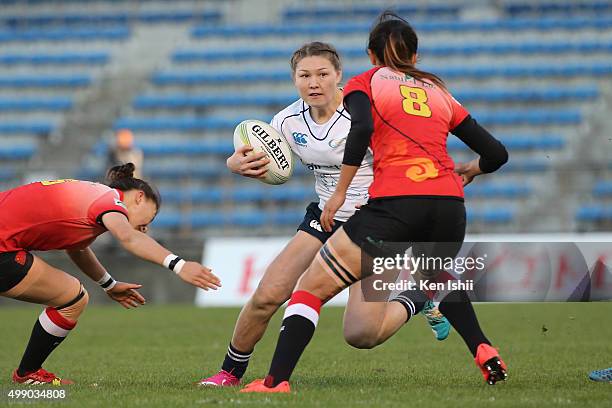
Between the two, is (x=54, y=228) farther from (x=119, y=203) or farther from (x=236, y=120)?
(x=236, y=120)

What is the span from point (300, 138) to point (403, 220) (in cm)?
141

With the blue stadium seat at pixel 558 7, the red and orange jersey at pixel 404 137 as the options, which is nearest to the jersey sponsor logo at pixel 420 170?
the red and orange jersey at pixel 404 137

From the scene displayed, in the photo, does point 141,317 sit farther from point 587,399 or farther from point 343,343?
point 587,399

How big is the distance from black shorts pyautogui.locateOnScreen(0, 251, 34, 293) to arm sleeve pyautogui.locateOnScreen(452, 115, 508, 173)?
2.64 meters

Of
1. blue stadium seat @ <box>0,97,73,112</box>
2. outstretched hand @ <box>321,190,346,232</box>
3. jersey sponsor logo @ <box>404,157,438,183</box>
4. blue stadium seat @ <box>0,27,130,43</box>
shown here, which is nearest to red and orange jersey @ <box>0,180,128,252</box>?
outstretched hand @ <box>321,190,346,232</box>

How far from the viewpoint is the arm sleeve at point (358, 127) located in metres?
5.05

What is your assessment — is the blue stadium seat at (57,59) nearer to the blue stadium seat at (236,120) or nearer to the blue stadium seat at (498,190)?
the blue stadium seat at (236,120)

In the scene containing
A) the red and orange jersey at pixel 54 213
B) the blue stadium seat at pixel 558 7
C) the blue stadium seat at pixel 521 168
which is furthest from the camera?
the blue stadium seat at pixel 558 7

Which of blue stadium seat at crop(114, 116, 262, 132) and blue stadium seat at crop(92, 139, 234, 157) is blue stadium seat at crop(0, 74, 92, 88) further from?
blue stadium seat at crop(92, 139, 234, 157)

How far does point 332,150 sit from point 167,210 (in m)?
10.7

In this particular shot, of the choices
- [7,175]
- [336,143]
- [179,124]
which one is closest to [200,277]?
[336,143]

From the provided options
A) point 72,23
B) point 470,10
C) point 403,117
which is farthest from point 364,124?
point 72,23

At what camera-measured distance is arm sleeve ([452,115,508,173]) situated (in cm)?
554

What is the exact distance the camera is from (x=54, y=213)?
19.3ft
